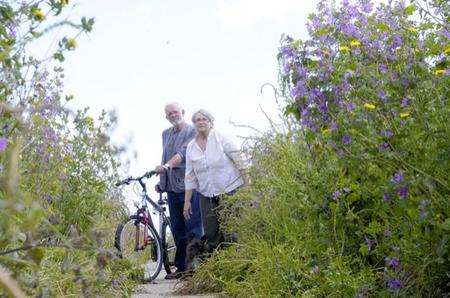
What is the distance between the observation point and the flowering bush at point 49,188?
49.8 inches

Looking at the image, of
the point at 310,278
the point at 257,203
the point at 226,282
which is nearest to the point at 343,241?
the point at 310,278

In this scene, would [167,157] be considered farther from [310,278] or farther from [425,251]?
[425,251]

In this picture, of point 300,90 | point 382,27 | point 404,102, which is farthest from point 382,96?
point 300,90

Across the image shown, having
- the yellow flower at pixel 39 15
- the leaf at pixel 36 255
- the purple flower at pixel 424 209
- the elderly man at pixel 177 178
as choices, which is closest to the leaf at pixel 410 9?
the purple flower at pixel 424 209

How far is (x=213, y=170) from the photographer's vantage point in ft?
25.0

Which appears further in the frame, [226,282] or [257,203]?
[257,203]

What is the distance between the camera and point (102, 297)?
4.71 meters

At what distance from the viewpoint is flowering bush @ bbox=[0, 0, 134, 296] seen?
127cm

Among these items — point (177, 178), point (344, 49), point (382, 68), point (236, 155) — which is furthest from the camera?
point (177, 178)

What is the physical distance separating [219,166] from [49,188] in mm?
2086

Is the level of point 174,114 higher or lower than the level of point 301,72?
higher

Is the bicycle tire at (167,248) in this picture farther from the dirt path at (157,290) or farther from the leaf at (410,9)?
the leaf at (410,9)

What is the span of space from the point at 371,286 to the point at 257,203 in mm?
2736

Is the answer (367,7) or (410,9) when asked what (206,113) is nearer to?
(367,7)
